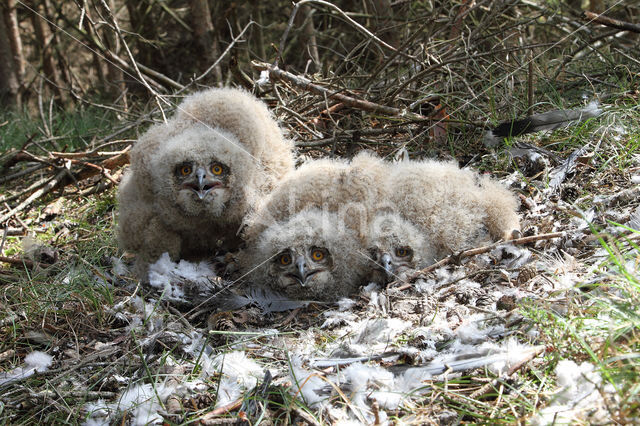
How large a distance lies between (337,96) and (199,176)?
1.80 m

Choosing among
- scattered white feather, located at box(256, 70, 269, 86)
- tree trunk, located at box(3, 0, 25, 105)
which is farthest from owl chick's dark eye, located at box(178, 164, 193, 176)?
tree trunk, located at box(3, 0, 25, 105)

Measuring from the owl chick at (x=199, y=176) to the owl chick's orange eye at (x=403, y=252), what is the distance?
1131mm

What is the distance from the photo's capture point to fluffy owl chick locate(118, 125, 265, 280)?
4121 mm

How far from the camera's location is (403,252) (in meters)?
3.93

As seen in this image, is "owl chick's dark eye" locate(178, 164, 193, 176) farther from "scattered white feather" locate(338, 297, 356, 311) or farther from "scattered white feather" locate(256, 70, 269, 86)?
"scattered white feather" locate(256, 70, 269, 86)

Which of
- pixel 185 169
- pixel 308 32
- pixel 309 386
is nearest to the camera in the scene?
pixel 309 386

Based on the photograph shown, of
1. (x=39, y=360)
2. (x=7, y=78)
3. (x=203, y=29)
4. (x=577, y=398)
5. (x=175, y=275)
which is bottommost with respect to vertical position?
(x=7, y=78)

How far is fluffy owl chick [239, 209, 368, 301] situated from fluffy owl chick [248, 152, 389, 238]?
0.07m

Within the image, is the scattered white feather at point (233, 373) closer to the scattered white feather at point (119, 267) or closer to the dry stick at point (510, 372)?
the dry stick at point (510, 372)

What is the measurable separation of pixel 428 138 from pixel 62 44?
803 centimetres

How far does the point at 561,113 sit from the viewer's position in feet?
15.8

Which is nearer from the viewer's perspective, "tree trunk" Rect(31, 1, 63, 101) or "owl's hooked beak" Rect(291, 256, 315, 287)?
"owl's hooked beak" Rect(291, 256, 315, 287)

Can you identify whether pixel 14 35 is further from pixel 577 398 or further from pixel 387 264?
pixel 577 398

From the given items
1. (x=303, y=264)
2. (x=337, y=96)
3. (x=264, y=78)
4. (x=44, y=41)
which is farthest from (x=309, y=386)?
(x=44, y=41)
